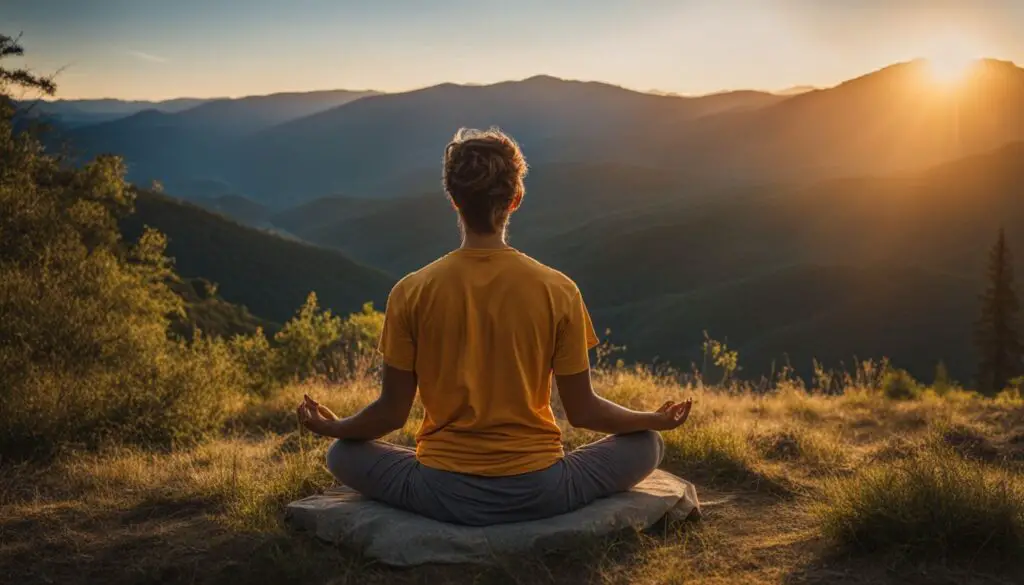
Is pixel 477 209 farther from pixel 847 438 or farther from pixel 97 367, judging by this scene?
pixel 97 367

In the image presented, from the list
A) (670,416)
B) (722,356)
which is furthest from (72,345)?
(722,356)

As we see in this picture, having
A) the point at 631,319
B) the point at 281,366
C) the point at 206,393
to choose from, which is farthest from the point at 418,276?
the point at 631,319

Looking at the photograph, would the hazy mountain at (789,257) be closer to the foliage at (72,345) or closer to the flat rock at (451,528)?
the foliage at (72,345)

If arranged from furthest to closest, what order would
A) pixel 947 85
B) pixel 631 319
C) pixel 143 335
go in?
pixel 947 85 → pixel 631 319 → pixel 143 335

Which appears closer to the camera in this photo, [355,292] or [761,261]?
[355,292]

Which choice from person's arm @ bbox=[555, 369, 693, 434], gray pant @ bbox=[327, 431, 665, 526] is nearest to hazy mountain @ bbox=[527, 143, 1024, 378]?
gray pant @ bbox=[327, 431, 665, 526]

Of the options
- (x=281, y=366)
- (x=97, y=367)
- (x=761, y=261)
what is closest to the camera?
(x=97, y=367)

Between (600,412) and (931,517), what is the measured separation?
1515 mm

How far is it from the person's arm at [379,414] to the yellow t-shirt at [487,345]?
72mm

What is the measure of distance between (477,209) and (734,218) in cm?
13462

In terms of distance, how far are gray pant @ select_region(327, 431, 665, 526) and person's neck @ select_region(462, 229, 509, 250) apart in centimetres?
104

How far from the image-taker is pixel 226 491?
4.55 meters

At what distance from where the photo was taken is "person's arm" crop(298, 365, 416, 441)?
11.3 feet

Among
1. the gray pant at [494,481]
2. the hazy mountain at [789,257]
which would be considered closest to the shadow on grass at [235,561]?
the gray pant at [494,481]
